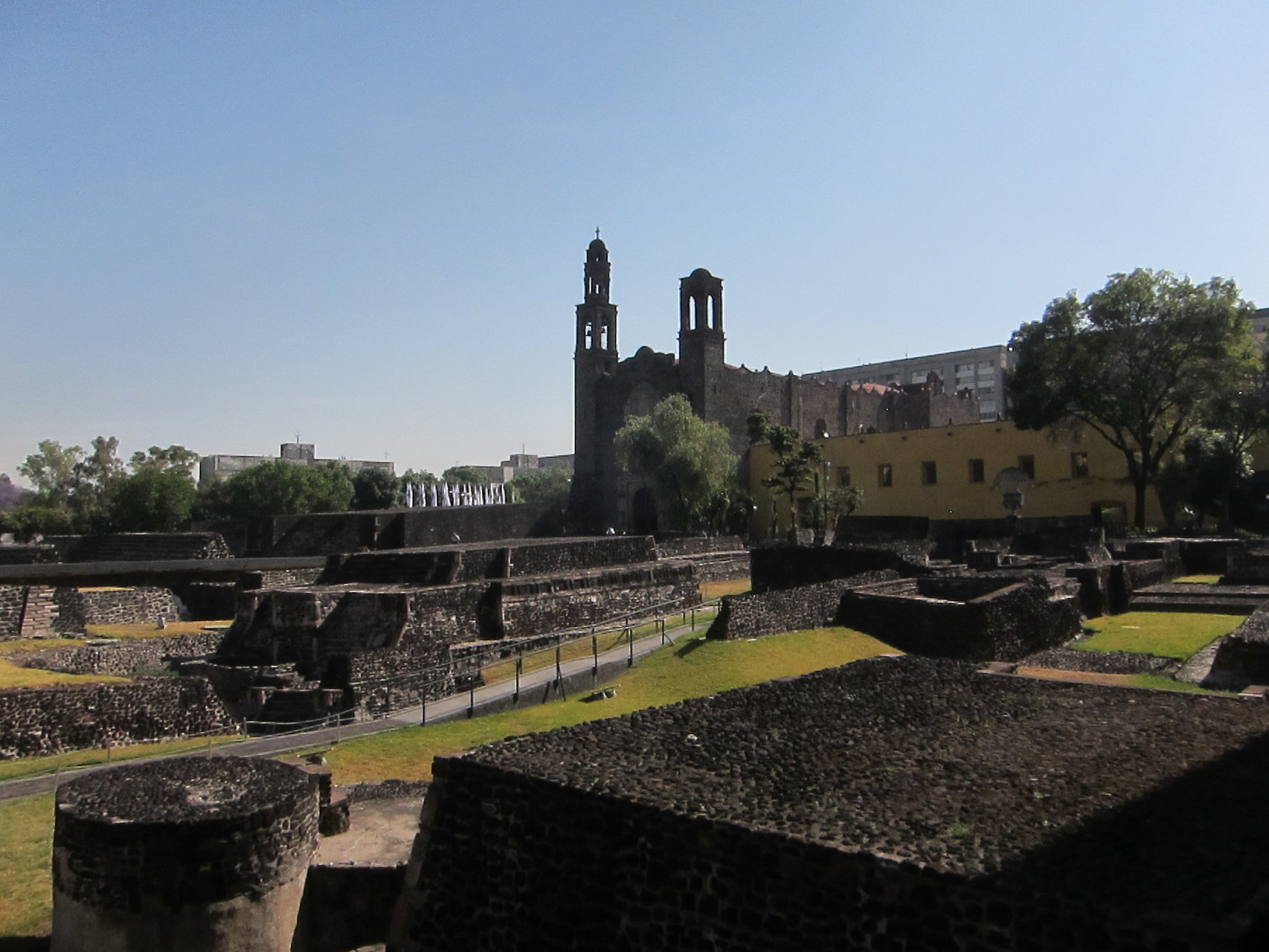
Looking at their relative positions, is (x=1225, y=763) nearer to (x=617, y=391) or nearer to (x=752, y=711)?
(x=752, y=711)

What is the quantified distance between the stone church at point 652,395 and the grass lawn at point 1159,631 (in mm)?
30575

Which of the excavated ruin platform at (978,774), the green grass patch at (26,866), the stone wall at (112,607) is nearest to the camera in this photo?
the excavated ruin platform at (978,774)

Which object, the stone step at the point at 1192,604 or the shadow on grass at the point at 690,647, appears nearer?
the shadow on grass at the point at 690,647

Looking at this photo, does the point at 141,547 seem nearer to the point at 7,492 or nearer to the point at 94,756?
the point at 94,756

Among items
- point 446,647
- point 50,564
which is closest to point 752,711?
point 446,647

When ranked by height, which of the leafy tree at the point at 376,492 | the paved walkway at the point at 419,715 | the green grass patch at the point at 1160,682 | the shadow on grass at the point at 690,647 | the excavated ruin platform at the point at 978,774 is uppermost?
the leafy tree at the point at 376,492

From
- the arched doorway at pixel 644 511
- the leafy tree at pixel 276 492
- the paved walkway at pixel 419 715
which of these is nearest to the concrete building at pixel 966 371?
the arched doorway at pixel 644 511

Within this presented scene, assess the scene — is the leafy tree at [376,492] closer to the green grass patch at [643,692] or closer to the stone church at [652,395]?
the stone church at [652,395]

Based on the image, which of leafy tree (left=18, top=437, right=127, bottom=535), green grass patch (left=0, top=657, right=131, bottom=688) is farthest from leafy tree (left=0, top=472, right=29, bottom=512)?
green grass patch (left=0, top=657, right=131, bottom=688)

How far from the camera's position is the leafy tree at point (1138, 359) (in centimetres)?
3156

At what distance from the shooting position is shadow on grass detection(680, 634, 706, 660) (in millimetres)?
15898

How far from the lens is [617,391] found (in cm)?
5400

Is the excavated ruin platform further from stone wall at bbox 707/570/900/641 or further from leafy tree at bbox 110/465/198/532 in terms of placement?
leafy tree at bbox 110/465/198/532

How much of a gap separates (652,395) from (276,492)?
67.9 ft
